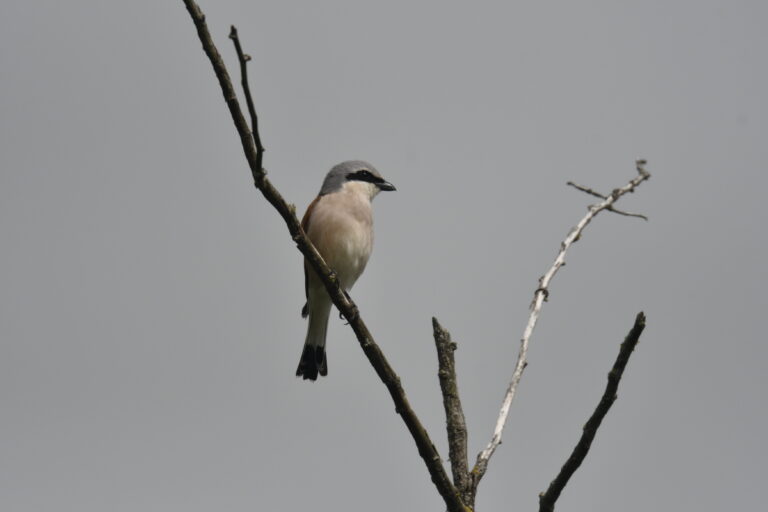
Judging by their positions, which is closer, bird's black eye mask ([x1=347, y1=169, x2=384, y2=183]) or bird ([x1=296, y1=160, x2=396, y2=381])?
bird ([x1=296, y1=160, x2=396, y2=381])

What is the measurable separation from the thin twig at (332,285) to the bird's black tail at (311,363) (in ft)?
10.6

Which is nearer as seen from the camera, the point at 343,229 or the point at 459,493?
the point at 459,493

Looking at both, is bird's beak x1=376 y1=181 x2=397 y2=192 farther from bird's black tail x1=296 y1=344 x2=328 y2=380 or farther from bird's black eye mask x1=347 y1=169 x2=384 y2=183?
bird's black tail x1=296 y1=344 x2=328 y2=380

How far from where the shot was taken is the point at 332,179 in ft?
24.0

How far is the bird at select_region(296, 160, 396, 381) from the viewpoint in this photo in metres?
6.74

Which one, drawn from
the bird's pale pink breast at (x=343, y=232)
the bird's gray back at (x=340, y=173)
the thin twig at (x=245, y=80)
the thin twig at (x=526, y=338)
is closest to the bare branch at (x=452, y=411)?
the thin twig at (x=526, y=338)

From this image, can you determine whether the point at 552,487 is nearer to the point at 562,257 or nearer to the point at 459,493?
the point at 459,493

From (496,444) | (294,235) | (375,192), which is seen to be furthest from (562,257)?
(375,192)

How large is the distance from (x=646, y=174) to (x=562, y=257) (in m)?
1.15

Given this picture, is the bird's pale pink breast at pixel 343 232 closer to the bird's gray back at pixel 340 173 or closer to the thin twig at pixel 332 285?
the bird's gray back at pixel 340 173

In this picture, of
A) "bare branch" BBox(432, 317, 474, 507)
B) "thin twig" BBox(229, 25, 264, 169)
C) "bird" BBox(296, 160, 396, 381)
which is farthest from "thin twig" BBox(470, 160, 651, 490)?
"bird" BBox(296, 160, 396, 381)

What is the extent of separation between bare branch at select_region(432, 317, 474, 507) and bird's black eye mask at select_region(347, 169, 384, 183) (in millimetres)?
3128

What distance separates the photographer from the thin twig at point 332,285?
131 inches

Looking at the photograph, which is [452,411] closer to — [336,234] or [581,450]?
[581,450]
